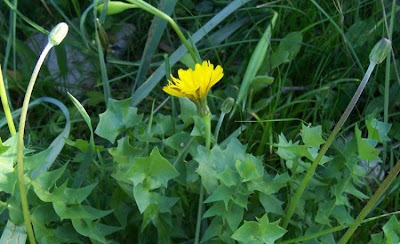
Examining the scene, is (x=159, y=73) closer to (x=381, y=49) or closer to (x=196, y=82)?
(x=196, y=82)

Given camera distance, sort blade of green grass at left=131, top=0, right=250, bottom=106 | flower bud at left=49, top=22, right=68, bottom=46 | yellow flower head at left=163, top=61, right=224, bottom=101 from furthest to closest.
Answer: blade of green grass at left=131, top=0, right=250, bottom=106 → yellow flower head at left=163, top=61, right=224, bottom=101 → flower bud at left=49, top=22, right=68, bottom=46

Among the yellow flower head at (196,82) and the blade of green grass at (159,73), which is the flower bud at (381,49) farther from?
the blade of green grass at (159,73)

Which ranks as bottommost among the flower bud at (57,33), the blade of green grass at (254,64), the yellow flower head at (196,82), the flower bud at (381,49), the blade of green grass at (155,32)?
the blade of green grass at (254,64)

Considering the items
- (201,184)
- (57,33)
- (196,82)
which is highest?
(57,33)

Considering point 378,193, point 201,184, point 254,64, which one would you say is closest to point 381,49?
point 378,193

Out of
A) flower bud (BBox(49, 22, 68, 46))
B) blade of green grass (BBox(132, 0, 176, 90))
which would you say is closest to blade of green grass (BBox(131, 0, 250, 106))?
blade of green grass (BBox(132, 0, 176, 90))

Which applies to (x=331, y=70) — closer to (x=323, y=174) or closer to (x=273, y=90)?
(x=273, y=90)

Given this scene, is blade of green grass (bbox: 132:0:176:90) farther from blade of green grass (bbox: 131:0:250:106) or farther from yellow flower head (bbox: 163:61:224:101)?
yellow flower head (bbox: 163:61:224:101)

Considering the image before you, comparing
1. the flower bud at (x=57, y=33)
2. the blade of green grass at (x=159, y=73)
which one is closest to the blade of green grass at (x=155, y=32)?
the blade of green grass at (x=159, y=73)

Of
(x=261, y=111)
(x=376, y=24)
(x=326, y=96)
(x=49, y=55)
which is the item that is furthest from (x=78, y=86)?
(x=376, y=24)

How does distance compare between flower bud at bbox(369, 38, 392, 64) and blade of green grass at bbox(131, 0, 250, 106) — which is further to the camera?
blade of green grass at bbox(131, 0, 250, 106)

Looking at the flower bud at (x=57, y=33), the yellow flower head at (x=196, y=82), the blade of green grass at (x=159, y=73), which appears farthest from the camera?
the blade of green grass at (x=159, y=73)
